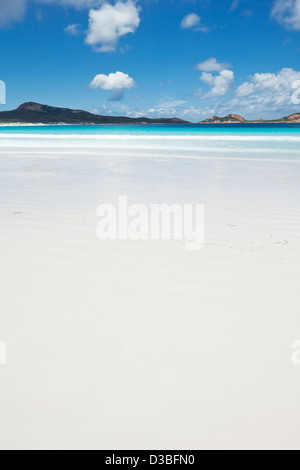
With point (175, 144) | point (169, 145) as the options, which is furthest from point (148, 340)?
point (175, 144)

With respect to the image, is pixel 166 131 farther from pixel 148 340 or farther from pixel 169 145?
pixel 148 340

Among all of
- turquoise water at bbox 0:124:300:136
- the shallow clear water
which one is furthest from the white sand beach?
turquoise water at bbox 0:124:300:136

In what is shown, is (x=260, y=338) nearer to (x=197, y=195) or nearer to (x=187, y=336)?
(x=187, y=336)

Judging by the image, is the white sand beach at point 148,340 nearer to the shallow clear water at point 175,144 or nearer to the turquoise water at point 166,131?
the shallow clear water at point 175,144

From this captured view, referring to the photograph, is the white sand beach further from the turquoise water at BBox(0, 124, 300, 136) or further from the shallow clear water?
the turquoise water at BBox(0, 124, 300, 136)

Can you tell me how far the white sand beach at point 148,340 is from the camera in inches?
64.8

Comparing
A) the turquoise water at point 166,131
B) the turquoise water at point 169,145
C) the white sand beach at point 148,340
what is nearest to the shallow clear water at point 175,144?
the turquoise water at point 169,145

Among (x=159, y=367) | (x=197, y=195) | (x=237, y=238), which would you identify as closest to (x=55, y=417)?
(x=159, y=367)

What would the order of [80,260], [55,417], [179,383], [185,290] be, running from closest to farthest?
[55,417] < [179,383] < [185,290] < [80,260]

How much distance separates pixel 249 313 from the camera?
2.47 metres

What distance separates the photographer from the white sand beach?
1646 mm

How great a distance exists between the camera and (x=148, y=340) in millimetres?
2193
